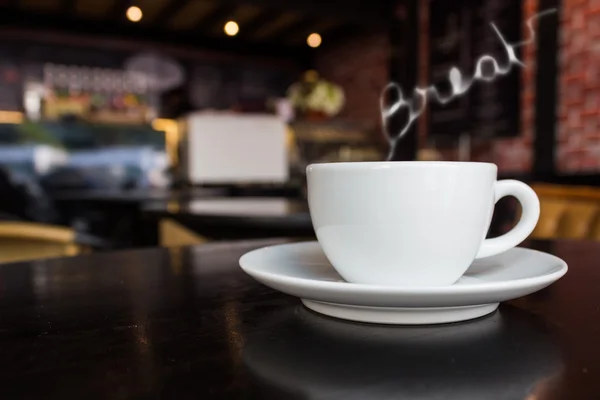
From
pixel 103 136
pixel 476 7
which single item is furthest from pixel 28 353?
pixel 103 136

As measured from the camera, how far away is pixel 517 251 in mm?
546

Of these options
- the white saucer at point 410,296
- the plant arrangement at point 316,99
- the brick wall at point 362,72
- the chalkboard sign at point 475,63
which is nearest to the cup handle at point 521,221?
the white saucer at point 410,296

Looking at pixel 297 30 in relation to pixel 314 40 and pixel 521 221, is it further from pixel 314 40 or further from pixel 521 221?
pixel 521 221

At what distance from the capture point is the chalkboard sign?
3.45m

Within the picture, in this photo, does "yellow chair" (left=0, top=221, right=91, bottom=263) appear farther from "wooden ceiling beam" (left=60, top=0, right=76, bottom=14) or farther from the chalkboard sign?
"wooden ceiling beam" (left=60, top=0, right=76, bottom=14)

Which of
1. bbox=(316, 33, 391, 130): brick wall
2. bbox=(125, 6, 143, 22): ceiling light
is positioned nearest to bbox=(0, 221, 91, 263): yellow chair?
bbox=(125, 6, 143, 22): ceiling light

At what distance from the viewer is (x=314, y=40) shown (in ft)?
18.4

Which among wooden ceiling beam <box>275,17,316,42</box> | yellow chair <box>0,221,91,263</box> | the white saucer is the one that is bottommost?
yellow chair <box>0,221,91,263</box>

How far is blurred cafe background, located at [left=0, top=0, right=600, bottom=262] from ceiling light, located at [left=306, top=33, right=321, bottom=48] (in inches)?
1.4

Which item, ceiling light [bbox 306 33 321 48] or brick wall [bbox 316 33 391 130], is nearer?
brick wall [bbox 316 33 391 130]

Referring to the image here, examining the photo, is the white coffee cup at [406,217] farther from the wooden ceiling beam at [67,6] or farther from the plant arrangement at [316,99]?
the wooden ceiling beam at [67,6]

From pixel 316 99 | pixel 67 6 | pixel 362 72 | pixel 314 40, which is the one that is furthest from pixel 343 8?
pixel 67 6

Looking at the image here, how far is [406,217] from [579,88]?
3147mm

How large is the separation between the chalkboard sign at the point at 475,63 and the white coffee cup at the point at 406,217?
3067mm
